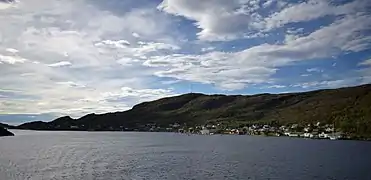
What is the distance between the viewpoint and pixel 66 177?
236 ft

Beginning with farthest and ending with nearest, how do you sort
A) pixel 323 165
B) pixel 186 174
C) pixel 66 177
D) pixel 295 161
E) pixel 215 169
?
pixel 295 161 → pixel 323 165 → pixel 215 169 → pixel 186 174 → pixel 66 177

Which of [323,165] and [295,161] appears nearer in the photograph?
[323,165]

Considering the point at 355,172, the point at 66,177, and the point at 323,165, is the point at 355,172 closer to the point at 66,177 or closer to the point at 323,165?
the point at 323,165

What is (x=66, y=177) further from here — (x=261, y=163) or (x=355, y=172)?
(x=355, y=172)

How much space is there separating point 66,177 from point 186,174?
904 inches

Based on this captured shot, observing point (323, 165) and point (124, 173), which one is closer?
point (124, 173)

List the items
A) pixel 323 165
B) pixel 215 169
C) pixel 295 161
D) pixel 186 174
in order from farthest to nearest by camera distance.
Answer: pixel 295 161
pixel 323 165
pixel 215 169
pixel 186 174

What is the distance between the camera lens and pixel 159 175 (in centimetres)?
7644

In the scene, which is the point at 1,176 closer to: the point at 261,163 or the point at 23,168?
the point at 23,168

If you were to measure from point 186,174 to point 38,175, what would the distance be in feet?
93.8

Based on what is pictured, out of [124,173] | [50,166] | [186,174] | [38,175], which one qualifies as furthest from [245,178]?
[50,166]

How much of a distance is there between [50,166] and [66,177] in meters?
20.7

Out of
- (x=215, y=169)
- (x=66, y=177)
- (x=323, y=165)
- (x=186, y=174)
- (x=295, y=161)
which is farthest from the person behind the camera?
(x=295, y=161)

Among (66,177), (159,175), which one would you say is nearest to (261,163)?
(159,175)
